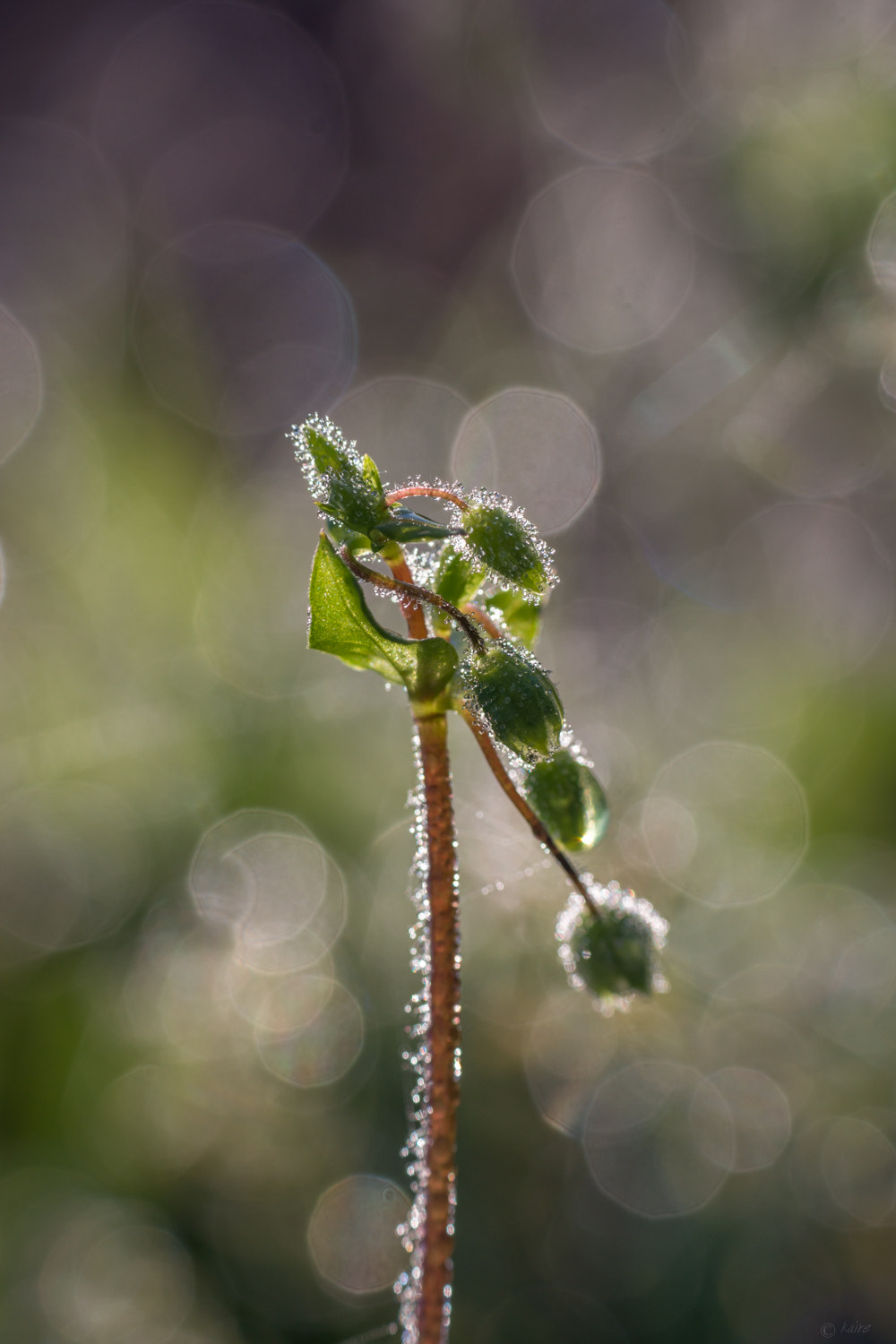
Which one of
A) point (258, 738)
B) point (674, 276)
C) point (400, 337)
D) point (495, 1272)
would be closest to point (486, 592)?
point (495, 1272)

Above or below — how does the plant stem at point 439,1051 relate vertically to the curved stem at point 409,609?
below

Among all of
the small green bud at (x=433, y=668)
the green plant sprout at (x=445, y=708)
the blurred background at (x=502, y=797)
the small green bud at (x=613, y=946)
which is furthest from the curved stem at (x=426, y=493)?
the blurred background at (x=502, y=797)

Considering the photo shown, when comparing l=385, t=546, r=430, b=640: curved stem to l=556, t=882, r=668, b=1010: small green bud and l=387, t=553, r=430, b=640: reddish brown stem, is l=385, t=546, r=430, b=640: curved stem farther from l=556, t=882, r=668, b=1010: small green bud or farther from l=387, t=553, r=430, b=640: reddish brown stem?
l=556, t=882, r=668, b=1010: small green bud

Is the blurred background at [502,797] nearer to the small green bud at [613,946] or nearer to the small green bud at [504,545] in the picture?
the small green bud at [613,946]

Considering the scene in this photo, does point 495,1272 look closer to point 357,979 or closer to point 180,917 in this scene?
point 357,979

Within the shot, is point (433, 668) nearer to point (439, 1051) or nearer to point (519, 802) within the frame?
point (519, 802)

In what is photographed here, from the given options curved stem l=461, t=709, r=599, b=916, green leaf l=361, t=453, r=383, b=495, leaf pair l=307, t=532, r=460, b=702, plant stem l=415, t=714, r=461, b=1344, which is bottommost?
plant stem l=415, t=714, r=461, b=1344

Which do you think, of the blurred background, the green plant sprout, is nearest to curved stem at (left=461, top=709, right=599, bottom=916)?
the green plant sprout
